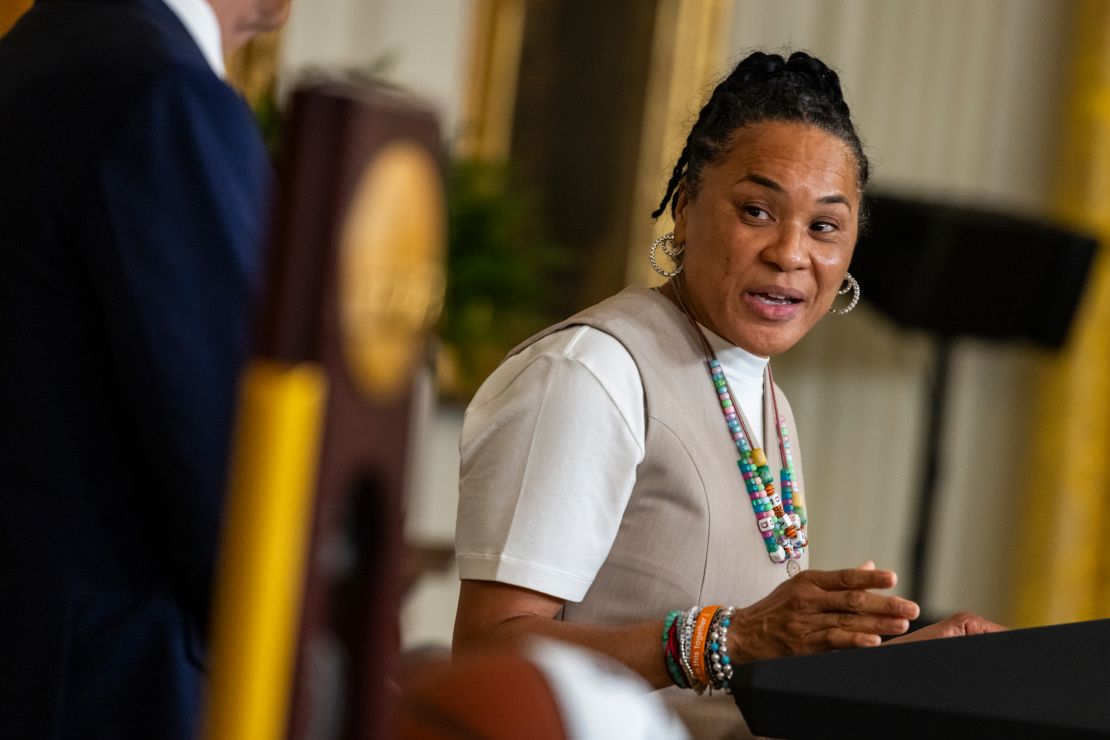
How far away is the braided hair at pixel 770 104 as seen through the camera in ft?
6.89

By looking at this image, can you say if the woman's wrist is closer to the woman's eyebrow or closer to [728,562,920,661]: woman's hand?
[728,562,920,661]: woman's hand

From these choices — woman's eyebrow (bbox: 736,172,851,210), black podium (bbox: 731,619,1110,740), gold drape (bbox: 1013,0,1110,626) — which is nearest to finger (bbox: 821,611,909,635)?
black podium (bbox: 731,619,1110,740)

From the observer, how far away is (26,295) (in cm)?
129

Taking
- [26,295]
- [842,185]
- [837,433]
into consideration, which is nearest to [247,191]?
[26,295]

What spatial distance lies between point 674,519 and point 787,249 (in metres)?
0.41

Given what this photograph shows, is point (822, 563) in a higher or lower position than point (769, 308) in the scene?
lower

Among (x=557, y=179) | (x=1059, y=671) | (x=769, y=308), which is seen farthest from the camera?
(x=557, y=179)

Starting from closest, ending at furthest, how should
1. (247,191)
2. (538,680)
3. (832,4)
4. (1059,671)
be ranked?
1. (538,680)
2. (247,191)
3. (1059,671)
4. (832,4)

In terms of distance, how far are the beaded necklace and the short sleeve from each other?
21 cm

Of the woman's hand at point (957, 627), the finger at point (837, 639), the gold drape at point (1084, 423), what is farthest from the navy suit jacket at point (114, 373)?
the gold drape at point (1084, 423)

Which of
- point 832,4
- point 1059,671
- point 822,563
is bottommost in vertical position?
point 822,563

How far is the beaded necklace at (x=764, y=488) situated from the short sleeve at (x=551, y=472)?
208 millimetres

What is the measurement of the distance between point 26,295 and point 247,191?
209 millimetres

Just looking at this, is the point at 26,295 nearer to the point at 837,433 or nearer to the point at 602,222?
the point at 602,222
